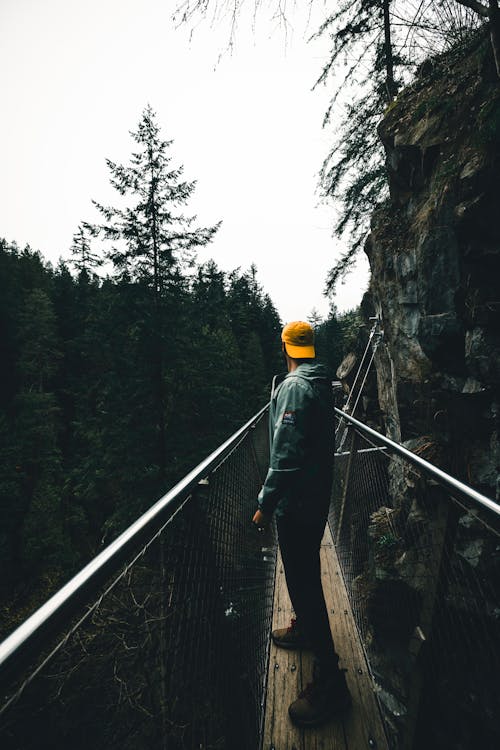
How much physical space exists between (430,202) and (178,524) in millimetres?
7374

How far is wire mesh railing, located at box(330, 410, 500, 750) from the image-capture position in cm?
153

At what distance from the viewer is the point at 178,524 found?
122 centimetres

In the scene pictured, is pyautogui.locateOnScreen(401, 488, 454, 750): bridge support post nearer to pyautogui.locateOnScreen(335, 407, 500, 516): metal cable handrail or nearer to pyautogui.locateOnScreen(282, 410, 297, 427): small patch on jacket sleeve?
pyautogui.locateOnScreen(335, 407, 500, 516): metal cable handrail

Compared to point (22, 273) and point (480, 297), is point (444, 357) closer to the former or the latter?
point (480, 297)

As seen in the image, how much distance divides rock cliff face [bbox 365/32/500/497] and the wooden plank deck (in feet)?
11.3

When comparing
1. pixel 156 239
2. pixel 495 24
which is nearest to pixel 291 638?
pixel 495 24

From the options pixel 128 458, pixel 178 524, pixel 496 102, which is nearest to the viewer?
pixel 178 524

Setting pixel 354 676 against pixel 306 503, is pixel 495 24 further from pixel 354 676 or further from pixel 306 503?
pixel 354 676

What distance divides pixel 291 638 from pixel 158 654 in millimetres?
1817

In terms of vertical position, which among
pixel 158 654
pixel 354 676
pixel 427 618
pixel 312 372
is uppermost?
pixel 312 372

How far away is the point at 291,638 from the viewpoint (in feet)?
7.91

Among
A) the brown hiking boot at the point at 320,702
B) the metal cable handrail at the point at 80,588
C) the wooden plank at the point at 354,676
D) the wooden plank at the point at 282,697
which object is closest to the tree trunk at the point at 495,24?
the metal cable handrail at the point at 80,588

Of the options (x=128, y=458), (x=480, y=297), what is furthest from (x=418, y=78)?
(x=128, y=458)

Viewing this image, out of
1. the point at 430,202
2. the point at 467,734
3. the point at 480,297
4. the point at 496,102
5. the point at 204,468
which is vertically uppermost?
the point at 496,102
